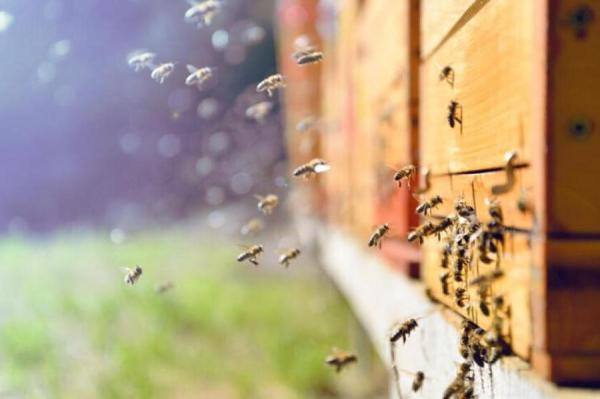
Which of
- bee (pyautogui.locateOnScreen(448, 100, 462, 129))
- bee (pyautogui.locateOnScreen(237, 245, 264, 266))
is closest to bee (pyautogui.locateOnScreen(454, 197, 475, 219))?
bee (pyautogui.locateOnScreen(448, 100, 462, 129))

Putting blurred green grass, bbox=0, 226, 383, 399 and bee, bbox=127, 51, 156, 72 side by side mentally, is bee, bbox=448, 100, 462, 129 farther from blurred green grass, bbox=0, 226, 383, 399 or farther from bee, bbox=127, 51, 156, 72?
blurred green grass, bbox=0, 226, 383, 399

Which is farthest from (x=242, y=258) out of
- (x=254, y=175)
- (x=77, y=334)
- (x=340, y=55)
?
(x=254, y=175)

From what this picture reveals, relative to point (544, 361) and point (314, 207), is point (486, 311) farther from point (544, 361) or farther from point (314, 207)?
point (314, 207)

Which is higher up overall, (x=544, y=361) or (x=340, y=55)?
(x=340, y=55)

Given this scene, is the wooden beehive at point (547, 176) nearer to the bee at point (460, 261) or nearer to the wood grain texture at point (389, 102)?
the bee at point (460, 261)

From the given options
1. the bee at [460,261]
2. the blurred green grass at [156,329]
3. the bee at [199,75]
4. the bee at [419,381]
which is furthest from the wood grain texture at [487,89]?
the blurred green grass at [156,329]
